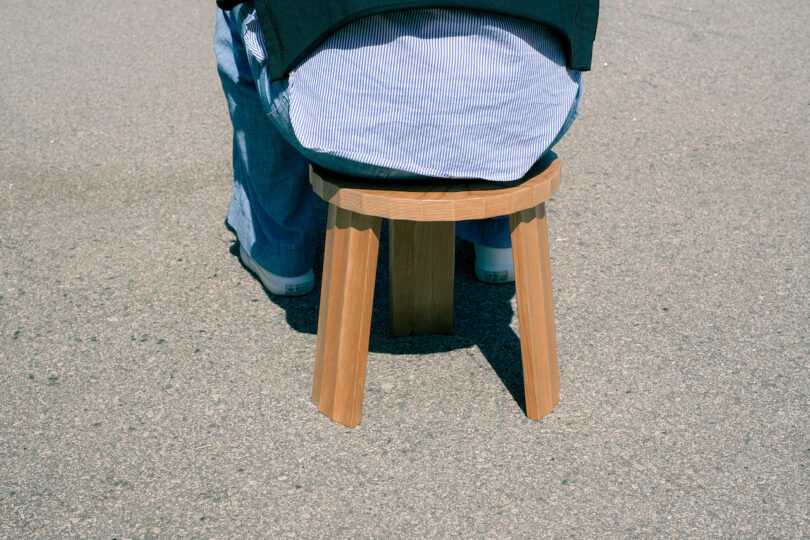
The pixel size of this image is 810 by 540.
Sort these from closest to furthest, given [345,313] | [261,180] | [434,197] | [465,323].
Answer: [434,197]
[345,313]
[261,180]
[465,323]

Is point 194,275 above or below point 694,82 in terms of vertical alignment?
above

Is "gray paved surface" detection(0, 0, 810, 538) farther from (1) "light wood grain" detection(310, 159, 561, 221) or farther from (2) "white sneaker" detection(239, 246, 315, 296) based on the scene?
(1) "light wood grain" detection(310, 159, 561, 221)

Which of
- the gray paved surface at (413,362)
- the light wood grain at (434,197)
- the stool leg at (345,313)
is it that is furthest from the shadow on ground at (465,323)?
the light wood grain at (434,197)

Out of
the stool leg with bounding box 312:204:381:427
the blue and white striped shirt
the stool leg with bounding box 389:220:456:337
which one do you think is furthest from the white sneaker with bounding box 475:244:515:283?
the blue and white striped shirt

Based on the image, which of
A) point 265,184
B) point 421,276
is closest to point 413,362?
point 421,276

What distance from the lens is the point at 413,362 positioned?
2350mm

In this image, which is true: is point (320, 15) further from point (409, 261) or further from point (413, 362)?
point (413, 362)

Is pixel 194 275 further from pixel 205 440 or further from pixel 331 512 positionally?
pixel 331 512

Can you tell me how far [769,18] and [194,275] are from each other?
3946mm

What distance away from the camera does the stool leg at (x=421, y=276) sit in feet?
7.29

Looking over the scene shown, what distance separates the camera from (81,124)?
380 centimetres

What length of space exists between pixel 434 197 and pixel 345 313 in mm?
372

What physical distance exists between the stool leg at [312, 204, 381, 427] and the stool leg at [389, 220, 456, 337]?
208mm

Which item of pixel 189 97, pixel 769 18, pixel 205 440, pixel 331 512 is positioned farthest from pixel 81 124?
pixel 769 18
